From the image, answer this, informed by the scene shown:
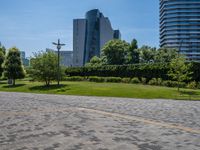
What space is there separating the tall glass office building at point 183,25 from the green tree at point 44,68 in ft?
407

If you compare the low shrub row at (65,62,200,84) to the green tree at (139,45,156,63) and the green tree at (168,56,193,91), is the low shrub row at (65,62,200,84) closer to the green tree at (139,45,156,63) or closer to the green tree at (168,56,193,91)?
the green tree at (168,56,193,91)

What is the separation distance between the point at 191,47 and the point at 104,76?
12131 centimetres

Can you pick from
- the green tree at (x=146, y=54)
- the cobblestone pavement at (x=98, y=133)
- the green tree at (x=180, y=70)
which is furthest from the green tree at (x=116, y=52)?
the cobblestone pavement at (x=98, y=133)

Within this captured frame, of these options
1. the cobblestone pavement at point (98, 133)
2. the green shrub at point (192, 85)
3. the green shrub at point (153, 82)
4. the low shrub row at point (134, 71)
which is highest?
the low shrub row at point (134, 71)

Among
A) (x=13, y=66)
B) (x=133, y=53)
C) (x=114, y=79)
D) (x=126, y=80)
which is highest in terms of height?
(x=133, y=53)

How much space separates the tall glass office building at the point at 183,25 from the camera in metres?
176

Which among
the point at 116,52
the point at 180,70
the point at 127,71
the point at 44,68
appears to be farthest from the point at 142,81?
the point at 116,52

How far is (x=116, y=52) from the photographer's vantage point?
100812mm

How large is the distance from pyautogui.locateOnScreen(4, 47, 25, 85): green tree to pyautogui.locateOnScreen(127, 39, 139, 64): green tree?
39.1m

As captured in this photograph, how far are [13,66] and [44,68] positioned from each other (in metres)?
11.1

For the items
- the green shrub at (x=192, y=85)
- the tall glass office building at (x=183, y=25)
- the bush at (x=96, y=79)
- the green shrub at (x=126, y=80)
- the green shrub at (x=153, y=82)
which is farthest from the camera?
the tall glass office building at (x=183, y=25)

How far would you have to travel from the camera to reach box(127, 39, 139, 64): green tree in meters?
99.2

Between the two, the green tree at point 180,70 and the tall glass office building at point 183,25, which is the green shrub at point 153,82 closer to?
the green tree at point 180,70

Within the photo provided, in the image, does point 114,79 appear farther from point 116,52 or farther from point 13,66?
point 116,52
